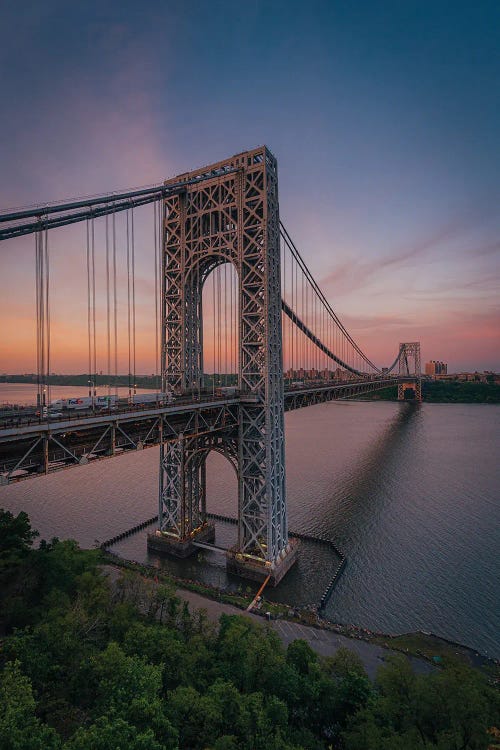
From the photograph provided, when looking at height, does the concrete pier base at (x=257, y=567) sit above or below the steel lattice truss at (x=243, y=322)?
below

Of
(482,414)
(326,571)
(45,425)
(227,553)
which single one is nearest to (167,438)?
(45,425)

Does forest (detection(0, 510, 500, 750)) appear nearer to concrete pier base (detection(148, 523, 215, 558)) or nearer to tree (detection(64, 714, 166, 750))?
tree (detection(64, 714, 166, 750))

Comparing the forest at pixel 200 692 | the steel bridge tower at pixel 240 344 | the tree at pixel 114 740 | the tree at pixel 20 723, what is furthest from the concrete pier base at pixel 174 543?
the tree at pixel 114 740

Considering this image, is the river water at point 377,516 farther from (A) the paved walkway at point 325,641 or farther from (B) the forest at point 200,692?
(B) the forest at point 200,692

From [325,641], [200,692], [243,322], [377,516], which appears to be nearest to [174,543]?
[325,641]

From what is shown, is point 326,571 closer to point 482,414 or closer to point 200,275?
point 200,275
